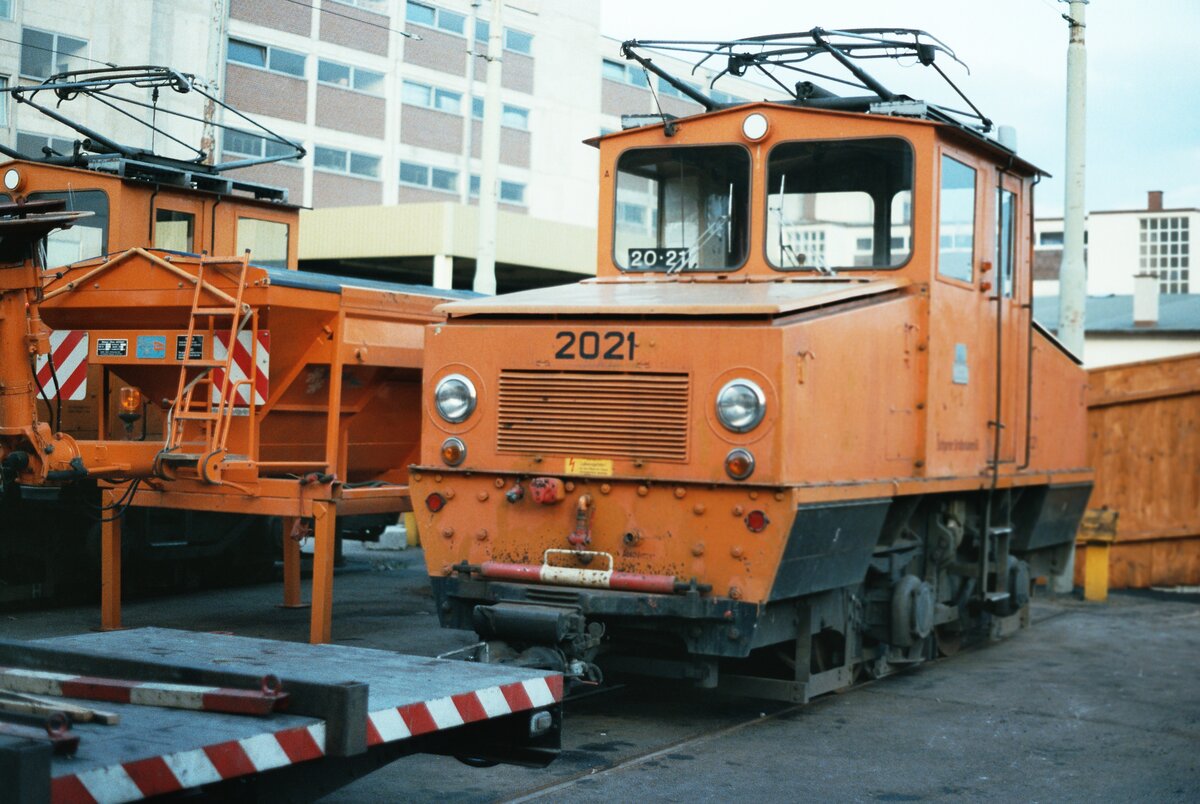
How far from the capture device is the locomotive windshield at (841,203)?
891 centimetres

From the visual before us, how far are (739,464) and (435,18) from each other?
130 ft

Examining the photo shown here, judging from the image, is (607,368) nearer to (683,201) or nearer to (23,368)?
(683,201)

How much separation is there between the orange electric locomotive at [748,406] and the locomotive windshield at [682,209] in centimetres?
1

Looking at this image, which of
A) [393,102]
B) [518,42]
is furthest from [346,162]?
[518,42]

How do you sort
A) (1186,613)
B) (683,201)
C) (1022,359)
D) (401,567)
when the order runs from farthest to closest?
(401,567)
(1186,613)
(1022,359)
(683,201)

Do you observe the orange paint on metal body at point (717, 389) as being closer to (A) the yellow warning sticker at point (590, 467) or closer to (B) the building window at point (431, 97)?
(A) the yellow warning sticker at point (590, 467)

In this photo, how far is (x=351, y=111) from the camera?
42.6 metres

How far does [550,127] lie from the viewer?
161 feet

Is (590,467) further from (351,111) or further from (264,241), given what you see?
(351,111)

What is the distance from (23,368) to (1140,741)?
6599mm

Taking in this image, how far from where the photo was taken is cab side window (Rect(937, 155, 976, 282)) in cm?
909

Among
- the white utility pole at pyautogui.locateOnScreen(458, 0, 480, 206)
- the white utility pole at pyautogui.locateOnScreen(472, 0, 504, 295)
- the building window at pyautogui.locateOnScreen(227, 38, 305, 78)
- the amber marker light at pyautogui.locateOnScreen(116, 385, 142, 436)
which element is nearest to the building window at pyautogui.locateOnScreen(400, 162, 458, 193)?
the white utility pole at pyautogui.locateOnScreen(458, 0, 480, 206)

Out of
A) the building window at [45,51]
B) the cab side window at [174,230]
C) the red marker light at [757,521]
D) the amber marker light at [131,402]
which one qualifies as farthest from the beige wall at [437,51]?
the red marker light at [757,521]

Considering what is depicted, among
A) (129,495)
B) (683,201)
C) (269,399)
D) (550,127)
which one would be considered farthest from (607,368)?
(550,127)
